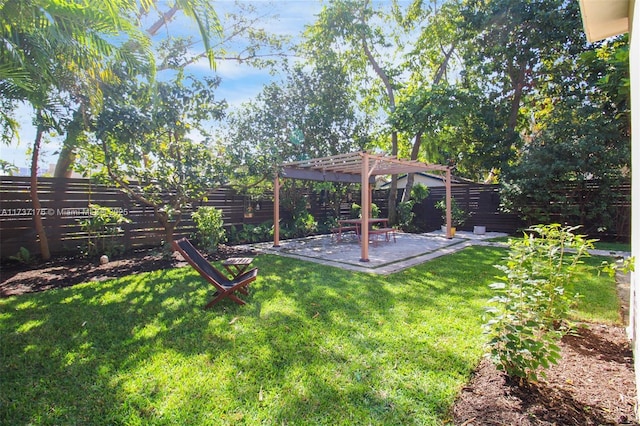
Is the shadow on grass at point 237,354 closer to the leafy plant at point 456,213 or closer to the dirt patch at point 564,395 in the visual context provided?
the dirt patch at point 564,395

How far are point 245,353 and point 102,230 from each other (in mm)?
6697

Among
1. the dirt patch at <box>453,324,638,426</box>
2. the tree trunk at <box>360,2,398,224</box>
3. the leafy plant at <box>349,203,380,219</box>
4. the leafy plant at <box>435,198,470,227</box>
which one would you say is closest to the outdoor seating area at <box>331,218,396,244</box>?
the leafy plant at <box>349,203,380,219</box>

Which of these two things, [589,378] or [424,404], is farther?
[589,378]

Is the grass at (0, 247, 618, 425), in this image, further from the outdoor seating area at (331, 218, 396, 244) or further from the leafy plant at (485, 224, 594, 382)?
the outdoor seating area at (331, 218, 396, 244)

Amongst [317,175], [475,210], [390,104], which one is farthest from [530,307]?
[390,104]

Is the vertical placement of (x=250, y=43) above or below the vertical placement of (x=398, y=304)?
above

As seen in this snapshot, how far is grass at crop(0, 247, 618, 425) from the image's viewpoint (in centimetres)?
224

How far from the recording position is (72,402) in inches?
90.6

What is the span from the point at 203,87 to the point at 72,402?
7.08 m

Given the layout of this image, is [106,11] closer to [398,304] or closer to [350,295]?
[350,295]

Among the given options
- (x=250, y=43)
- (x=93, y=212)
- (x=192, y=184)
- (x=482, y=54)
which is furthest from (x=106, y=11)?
(x=482, y=54)

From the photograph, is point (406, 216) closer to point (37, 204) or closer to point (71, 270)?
point (71, 270)

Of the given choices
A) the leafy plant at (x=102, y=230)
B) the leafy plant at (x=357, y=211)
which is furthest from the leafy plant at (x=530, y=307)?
the leafy plant at (x=357, y=211)

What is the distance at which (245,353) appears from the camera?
3.04m
